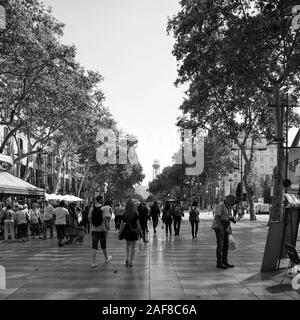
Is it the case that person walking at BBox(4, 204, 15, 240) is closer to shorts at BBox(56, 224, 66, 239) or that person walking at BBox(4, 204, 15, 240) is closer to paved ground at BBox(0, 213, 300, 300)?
shorts at BBox(56, 224, 66, 239)

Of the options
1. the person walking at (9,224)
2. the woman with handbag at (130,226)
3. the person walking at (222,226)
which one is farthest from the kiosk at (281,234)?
the person walking at (9,224)

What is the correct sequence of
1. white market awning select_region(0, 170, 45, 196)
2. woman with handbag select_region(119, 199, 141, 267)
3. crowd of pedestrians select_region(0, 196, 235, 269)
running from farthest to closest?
white market awning select_region(0, 170, 45, 196), woman with handbag select_region(119, 199, 141, 267), crowd of pedestrians select_region(0, 196, 235, 269)

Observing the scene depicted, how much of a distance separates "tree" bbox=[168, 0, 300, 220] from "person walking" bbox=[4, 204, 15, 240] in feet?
37.7

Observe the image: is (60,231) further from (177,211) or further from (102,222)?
(102,222)

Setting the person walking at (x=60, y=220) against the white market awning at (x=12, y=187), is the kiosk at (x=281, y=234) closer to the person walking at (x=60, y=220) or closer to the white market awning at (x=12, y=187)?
the person walking at (x=60, y=220)

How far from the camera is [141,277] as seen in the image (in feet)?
36.8

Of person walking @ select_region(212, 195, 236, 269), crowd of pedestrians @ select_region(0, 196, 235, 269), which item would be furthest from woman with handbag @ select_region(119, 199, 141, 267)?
person walking @ select_region(212, 195, 236, 269)

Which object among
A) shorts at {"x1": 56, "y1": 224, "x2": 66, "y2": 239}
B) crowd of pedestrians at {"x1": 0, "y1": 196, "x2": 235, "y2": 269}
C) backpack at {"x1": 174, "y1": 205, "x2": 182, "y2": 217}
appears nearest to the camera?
crowd of pedestrians at {"x1": 0, "y1": 196, "x2": 235, "y2": 269}

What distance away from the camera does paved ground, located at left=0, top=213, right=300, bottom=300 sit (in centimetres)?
912

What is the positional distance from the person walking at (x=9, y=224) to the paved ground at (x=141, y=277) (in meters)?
4.26

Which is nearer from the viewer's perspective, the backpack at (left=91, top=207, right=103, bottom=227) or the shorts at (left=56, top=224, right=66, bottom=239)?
the backpack at (left=91, top=207, right=103, bottom=227)

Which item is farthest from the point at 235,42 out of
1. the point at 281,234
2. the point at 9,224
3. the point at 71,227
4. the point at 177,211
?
the point at 281,234

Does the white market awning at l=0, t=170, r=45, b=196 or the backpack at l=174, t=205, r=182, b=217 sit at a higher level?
the white market awning at l=0, t=170, r=45, b=196
